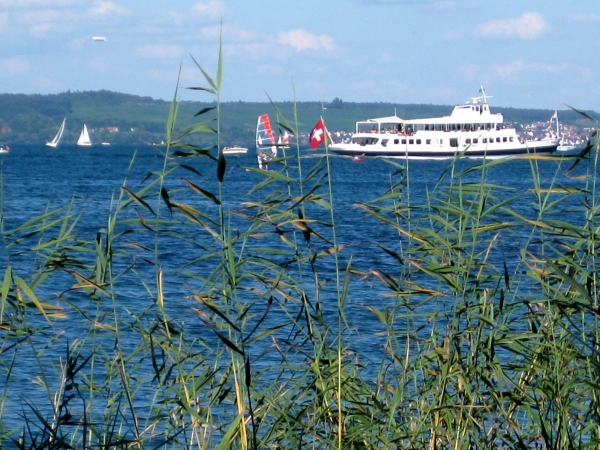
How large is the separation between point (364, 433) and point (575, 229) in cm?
139

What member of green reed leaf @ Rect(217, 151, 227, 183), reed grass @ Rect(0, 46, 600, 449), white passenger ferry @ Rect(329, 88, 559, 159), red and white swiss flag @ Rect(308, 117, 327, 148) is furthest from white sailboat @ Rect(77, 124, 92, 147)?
green reed leaf @ Rect(217, 151, 227, 183)

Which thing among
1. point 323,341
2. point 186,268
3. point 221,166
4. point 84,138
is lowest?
point 84,138

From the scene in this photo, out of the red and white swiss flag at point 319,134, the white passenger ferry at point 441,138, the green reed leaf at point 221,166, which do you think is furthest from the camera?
the white passenger ferry at point 441,138

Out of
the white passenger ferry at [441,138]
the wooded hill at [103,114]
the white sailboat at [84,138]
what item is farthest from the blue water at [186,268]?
the white sailboat at [84,138]

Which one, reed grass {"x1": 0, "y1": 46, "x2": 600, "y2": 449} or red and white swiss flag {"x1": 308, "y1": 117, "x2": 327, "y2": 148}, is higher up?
red and white swiss flag {"x1": 308, "y1": 117, "x2": 327, "y2": 148}

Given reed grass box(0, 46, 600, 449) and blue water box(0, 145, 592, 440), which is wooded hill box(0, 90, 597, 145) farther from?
reed grass box(0, 46, 600, 449)

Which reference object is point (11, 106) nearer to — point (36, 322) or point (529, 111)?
point (529, 111)

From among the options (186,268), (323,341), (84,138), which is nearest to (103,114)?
(84,138)

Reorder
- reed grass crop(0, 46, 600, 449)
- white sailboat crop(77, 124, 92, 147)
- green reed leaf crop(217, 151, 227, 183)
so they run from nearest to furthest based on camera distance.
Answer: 1. green reed leaf crop(217, 151, 227, 183)
2. reed grass crop(0, 46, 600, 449)
3. white sailboat crop(77, 124, 92, 147)

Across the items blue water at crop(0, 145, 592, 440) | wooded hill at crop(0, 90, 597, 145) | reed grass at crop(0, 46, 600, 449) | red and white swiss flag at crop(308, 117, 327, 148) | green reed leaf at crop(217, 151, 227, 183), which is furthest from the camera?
wooded hill at crop(0, 90, 597, 145)

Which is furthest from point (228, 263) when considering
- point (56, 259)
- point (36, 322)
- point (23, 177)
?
point (23, 177)

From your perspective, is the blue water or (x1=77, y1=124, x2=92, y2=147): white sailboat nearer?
the blue water

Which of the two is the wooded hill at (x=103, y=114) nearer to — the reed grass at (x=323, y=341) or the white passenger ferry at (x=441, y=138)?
the white passenger ferry at (x=441, y=138)

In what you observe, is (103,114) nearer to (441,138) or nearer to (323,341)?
(441,138)
